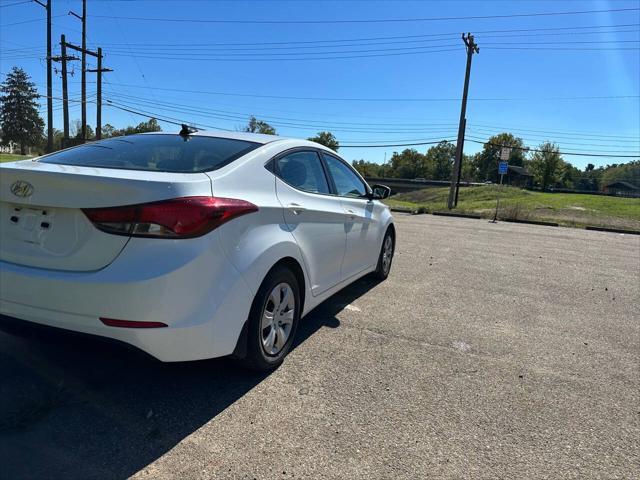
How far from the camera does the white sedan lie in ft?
7.91

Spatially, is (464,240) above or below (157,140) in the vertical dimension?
below

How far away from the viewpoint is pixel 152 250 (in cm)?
240

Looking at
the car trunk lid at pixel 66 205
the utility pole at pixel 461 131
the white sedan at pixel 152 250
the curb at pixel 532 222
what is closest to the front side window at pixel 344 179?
the white sedan at pixel 152 250

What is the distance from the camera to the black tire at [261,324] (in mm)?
2930

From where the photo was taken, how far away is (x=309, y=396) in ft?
9.96

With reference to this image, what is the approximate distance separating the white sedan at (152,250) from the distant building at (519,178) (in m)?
113

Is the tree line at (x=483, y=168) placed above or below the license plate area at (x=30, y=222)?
above

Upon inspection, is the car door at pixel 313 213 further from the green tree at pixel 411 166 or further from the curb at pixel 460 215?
the green tree at pixel 411 166

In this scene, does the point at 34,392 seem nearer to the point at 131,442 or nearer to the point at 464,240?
the point at 131,442

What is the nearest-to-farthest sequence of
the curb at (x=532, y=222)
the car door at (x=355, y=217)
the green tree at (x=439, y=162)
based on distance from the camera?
1. the car door at (x=355, y=217)
2. the curb at (x=532, y=222)
3. the green tree at (x=439, y=162)

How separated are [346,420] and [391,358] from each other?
1.03m

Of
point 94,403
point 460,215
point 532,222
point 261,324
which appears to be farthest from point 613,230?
point 94,403

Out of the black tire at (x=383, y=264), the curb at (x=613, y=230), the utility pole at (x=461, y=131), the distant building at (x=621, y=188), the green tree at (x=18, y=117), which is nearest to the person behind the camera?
the black tire at (x=383, y=264)

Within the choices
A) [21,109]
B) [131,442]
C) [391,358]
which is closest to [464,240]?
[391,358]
